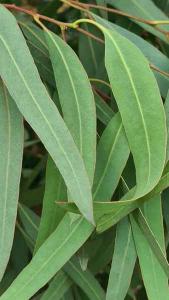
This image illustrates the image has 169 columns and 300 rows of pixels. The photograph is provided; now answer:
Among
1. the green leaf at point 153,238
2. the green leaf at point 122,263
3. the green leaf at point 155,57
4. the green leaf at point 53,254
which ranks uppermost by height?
the green leaf at point 155,57

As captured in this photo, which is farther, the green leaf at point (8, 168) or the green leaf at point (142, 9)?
the green leaf at point (142, 9)

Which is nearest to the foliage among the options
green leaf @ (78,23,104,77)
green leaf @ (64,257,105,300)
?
green leaf @ (64,257,105,300)

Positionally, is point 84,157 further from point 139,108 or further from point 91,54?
point 91,54

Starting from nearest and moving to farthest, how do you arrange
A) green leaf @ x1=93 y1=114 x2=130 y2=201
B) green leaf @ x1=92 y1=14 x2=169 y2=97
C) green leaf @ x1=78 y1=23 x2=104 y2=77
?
green leaf @ x1=93 y1=114 x2=130 y2=201 < green leaf @ x1=92 y1=14 x2=169 y2=97 < green leaf @ x1=78 y1=23 x2=104 y2=77

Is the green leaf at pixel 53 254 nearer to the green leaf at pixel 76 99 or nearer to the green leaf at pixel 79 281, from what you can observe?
the green leaf at pixel 76 99

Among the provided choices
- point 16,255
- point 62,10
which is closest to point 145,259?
point 16,255

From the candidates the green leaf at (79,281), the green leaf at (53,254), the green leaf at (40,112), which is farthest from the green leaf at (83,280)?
the green leaf at (40,112)

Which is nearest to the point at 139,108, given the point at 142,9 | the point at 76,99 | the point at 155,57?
the point at 76,99

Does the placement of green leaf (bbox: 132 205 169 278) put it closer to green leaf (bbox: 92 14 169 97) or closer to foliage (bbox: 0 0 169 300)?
foliage (bbox: 0 0 169 300)
